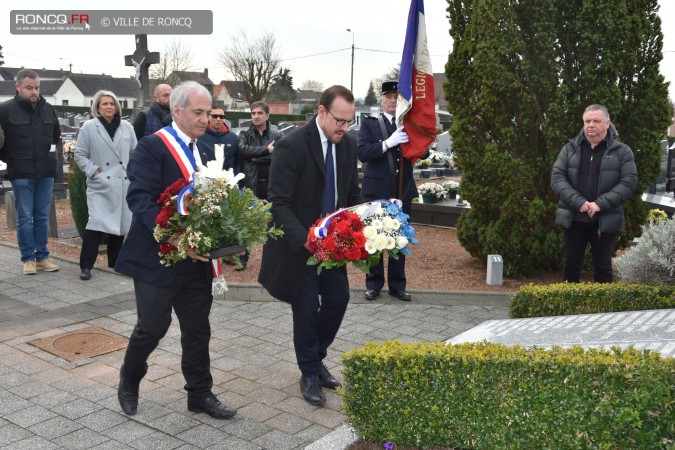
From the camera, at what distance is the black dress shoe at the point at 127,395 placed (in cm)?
464

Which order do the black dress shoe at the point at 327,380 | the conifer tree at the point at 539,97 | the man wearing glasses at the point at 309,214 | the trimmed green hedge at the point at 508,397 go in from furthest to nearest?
the conifer tree at the point at 539,97 → the black dress shoe at the point at 327,380 → the man wearing glasses at the point at 309,214 → the trimmed green hedge at the point at 508,397

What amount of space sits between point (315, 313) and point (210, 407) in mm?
932

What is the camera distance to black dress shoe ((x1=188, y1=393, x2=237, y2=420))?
460cm

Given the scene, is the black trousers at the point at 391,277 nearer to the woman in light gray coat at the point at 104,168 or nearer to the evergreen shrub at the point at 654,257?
the evergreen shrub at the point at 654,257

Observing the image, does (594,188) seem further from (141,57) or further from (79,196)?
(141,57)

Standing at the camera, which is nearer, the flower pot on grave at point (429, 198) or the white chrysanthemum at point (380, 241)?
the white chrysanthemum at point (380, 241)

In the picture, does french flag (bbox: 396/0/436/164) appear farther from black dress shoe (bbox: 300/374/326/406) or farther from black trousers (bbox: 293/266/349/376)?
black dress shoe (bbox: 300/374/326/406)

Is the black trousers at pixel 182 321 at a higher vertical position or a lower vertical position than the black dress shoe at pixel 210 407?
higher

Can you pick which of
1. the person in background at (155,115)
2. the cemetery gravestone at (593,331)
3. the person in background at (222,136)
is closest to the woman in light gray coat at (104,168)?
the person in background at (155,115)

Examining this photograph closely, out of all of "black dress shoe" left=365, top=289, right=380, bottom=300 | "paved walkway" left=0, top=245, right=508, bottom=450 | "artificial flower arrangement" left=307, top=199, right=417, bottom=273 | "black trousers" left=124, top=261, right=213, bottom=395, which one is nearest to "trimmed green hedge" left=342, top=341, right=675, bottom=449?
"paved walkway" left=0, top=245, right=508, bottom=450

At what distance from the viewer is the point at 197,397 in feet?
15.3

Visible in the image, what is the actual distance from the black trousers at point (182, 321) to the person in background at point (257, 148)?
4.18 m

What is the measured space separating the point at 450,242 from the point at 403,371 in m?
7.83

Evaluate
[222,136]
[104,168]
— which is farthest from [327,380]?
[104,168]
